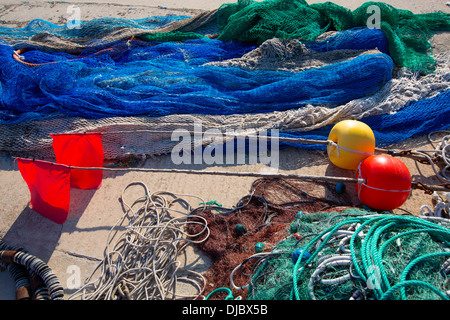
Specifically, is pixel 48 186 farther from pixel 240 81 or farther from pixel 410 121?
pixel 410 121

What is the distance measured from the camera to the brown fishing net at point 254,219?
3252 millimetres

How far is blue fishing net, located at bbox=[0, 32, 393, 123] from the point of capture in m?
4.71

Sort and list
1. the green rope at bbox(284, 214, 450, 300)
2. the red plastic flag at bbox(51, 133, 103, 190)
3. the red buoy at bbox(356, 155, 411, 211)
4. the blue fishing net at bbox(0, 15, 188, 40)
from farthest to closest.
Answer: the blue fishing net at bbox(0, 15, 188, 40)
the red plastic flag at bbox(51, 133, 103, 190)
the red buoy at bbox(356, 155, 411, 211)
the green rope at bbox(284, 214, 450, 300)

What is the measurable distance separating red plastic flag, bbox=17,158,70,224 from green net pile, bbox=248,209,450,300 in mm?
2291

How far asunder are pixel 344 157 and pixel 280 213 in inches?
38.3

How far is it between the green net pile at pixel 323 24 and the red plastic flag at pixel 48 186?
3523mm

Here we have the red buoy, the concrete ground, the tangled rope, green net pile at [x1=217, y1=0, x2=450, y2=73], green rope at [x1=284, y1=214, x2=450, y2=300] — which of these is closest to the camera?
green rope at [x1=284, y1=214, x2=450, y2=300]

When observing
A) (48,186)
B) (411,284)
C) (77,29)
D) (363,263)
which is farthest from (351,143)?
(77,29)

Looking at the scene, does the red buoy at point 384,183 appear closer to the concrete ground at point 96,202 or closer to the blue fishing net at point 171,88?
the concrete ground at point 96,202

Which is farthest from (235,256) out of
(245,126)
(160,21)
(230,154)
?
(160,21)

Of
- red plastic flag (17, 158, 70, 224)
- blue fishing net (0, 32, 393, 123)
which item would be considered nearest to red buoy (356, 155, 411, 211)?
blue fishing net (0, 32, 393, 123)

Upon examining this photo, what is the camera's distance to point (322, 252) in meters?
2.78

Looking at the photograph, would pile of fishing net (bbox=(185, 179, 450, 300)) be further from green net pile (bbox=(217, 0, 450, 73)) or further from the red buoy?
green net pile (bbox=(217, 0, 450, 73))

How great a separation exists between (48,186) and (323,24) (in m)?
4.95
